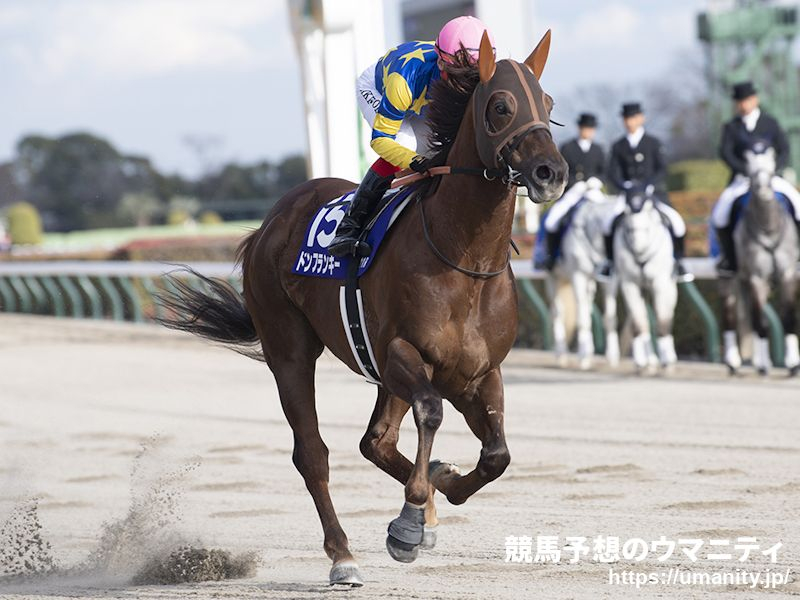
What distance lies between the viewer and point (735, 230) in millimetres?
10211

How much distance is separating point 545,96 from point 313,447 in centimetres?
159

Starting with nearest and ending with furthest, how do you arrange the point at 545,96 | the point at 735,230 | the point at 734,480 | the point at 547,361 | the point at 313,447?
the point at 545,96 < the point at 313,447 < the point at 734,480 < the point at 735,230 < the point at 547,361

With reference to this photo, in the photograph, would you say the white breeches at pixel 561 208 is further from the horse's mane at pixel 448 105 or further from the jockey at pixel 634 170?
the horse's mane at pixel 448 105

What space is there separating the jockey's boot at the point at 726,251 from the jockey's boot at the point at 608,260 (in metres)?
0.97

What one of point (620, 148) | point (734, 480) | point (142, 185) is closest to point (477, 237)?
point (734, 480)

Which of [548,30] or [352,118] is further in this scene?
[352,118]

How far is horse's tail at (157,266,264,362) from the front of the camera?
Result: 565 cm

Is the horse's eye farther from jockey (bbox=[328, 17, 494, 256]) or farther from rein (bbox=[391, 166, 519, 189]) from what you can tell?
jockey (bbox=[328, 17, 494, 256])

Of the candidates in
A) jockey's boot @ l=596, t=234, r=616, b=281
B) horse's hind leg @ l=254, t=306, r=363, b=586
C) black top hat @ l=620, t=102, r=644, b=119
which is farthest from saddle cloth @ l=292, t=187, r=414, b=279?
black top hat @ l=620, t=102, r=644, b=119

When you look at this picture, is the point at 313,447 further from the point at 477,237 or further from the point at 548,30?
the point at 548,30

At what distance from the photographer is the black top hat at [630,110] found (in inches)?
447

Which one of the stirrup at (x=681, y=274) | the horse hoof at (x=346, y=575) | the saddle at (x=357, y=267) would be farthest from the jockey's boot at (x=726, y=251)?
the horse hoof at (x=346, y=575)

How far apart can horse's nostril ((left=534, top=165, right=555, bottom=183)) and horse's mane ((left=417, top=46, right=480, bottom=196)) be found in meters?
0.57

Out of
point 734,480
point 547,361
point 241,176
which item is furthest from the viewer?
point 241,176
